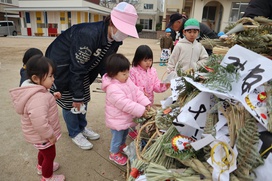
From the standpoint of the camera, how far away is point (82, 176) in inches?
76.6

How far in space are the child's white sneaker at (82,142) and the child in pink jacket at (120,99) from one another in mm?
417

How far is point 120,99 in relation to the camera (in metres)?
1.80

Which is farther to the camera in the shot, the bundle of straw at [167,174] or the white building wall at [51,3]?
the white building wall at [51,3]

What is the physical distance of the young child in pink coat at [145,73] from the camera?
222cm

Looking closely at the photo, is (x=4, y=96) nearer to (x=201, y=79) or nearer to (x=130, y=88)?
(x=130, y=88)

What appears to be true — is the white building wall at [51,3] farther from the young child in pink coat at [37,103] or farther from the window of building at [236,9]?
the young child in pink coat at [37,103]

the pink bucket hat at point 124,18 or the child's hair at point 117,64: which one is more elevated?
the pink bucket hat at point 124,18

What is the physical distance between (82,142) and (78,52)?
1093 mm

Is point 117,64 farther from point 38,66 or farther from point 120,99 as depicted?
point 38,66

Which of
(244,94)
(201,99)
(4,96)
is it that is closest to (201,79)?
(201,99)

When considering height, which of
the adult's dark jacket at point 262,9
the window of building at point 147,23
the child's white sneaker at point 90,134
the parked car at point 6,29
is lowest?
the child's white sneaker at point 90,134

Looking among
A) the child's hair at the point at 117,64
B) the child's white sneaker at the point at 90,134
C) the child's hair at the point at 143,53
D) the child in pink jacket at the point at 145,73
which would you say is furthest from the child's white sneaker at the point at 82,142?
the child's hair at the point at 143,53

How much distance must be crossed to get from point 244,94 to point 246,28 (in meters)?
0.42

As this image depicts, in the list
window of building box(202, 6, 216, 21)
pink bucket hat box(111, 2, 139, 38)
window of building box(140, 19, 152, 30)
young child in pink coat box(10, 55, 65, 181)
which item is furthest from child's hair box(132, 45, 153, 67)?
window of building box(140, 19, 152, 30)
